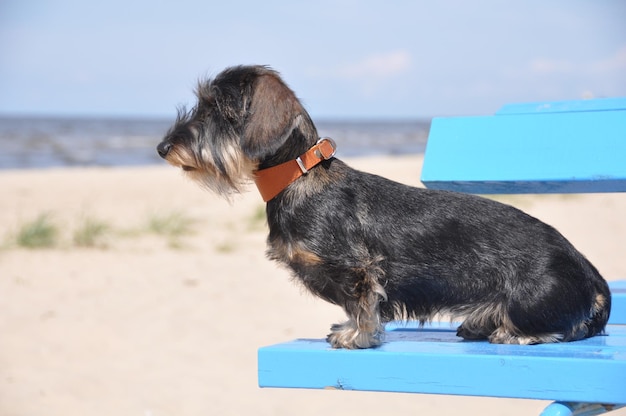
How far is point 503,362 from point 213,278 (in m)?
6.04

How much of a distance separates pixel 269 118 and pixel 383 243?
71cm

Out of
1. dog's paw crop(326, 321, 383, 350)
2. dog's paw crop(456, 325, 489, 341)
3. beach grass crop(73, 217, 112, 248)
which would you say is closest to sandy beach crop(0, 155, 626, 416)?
beach grass crop(73, 217, 112, 248)

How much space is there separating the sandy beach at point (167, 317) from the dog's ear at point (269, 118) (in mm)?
541

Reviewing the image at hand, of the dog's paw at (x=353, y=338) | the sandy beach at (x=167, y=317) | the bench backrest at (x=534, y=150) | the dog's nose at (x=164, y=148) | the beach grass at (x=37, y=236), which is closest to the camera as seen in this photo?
the dog's paw at (x=353, y=338)

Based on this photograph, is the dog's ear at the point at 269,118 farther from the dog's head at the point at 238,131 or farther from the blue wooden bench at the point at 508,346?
the blue wooden bench at the point at 508,346

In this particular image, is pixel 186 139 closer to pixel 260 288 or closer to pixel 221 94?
pixel 221 94

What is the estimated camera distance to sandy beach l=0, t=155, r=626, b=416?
17.1 ft

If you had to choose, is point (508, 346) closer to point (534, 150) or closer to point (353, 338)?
point (353, 338)

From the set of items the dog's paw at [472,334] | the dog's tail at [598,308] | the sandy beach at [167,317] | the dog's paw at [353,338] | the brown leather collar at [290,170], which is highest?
the brown leather collar at [290,170]

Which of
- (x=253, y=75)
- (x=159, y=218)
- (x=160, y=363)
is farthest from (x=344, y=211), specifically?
(x=159, y=218)

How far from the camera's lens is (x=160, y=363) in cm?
589

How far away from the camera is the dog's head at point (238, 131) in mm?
3111

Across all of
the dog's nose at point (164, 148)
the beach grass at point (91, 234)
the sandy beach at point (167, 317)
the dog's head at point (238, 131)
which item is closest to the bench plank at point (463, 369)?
the sandy beach at point (167, 317)

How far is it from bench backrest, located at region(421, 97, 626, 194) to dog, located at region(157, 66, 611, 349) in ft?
2.65
